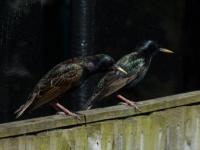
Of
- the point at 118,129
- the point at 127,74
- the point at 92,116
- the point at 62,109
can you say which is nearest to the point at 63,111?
the point at 62,109

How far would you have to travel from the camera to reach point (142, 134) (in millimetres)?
8477

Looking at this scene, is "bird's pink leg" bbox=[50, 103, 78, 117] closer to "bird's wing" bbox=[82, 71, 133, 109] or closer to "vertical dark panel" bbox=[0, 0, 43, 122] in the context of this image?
"bird's wing" bbox=[82, 71, 133, 109]

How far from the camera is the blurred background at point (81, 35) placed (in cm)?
1095

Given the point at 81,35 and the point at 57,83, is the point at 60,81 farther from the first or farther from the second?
the point at 81,35

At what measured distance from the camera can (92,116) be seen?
8.26 m

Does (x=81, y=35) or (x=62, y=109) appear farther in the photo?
(x=81, y=35)

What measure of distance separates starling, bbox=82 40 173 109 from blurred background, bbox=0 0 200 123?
2.98 ft

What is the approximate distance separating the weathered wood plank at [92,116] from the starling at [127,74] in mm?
781

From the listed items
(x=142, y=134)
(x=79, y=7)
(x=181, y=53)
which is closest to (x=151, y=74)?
(x=181, y=53)

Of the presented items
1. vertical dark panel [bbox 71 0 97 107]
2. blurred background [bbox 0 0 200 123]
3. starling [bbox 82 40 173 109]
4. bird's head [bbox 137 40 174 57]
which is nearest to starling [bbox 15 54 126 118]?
starling [bbox 82 40 173 109]

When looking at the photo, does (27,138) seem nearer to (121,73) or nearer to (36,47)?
(121,73)

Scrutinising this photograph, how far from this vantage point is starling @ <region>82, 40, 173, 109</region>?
9.51m

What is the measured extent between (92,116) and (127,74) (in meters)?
1.41

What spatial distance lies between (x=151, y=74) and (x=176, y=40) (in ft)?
1.68
